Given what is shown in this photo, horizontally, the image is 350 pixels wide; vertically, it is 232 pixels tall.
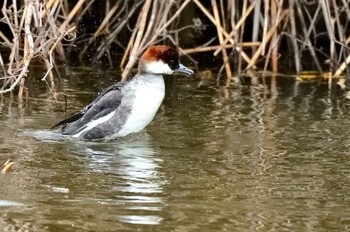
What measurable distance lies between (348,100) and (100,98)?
8.05 feet

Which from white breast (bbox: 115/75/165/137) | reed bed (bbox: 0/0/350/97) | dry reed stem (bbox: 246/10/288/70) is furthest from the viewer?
dry reed stem (bbox: 246/10/288/70)

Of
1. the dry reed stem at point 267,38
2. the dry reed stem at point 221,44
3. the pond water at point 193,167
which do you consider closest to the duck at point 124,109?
the pond water at point 193,167

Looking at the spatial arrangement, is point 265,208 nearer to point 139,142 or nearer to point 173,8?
point 139,142

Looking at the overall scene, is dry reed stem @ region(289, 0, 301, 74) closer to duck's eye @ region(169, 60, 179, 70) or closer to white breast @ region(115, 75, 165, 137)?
duck's eye @ region(169, 60, 179, 70)

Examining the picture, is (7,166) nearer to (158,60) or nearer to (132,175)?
(132,175)

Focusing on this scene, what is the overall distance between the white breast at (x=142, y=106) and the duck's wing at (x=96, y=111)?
0.13 metres

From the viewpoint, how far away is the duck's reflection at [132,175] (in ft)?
16.2

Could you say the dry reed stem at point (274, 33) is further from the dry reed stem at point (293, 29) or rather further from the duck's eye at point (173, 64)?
the duck's eye at point (173, 64)

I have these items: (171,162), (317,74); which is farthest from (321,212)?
(317,74)

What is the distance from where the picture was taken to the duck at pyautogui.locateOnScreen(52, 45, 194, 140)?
23.2ft

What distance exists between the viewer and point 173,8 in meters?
10.7

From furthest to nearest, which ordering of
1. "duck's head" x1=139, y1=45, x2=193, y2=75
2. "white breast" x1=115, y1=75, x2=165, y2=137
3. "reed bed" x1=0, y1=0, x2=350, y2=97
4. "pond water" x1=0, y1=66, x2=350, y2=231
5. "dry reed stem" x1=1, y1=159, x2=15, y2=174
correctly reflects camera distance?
1. "reed bed" x1=0, y1=0, x2=350, y2=97
2. "duck's head" x1=139, y1=45, x2=193, y2=75
3. "white breast" x1=115, y1=75, x2=165, y2=137
4. "dry reed stem" x1=1, y1=159, x2=15, y2=174
5. "pond water" x1=0, y1=66, x2=350, y2=231

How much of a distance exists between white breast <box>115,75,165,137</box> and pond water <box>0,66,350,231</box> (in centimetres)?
9

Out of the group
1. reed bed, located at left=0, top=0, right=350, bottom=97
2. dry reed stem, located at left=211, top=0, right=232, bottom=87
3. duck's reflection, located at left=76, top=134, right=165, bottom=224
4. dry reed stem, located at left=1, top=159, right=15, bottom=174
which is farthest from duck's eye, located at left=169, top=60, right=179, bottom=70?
dry reed stem, located at left=211, top=0, right=232, bottom=87
